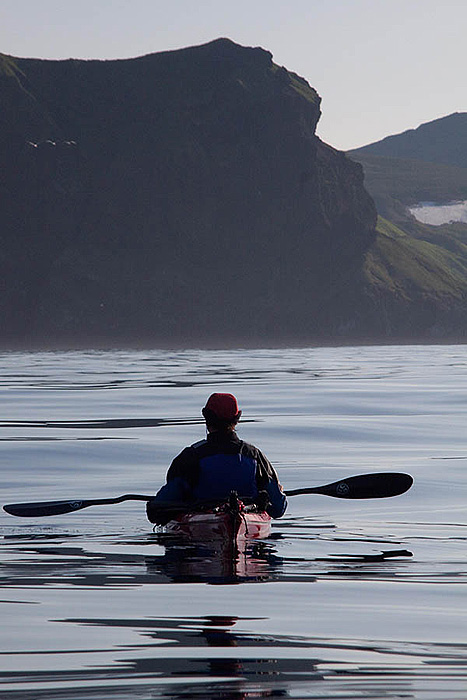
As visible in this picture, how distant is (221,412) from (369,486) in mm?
3186

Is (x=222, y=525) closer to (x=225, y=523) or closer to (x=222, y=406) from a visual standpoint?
(x=225, y=523)

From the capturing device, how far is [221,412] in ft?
41.5

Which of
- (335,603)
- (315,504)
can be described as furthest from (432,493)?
(335,603)

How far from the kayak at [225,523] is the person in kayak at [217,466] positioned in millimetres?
214

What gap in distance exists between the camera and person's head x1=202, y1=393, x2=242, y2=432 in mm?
12602

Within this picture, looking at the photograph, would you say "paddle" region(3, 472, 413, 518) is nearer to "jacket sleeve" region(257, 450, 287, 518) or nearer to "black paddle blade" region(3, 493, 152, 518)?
"black paddle blade" region(3, 493, 152, 518)

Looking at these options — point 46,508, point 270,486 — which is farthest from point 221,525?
point 46,508

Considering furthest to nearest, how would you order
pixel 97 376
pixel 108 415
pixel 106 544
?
pixel 97 376 → pixel 108 415 → pixel 106 544

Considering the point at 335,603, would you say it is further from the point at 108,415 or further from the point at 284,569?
the point at 108,415

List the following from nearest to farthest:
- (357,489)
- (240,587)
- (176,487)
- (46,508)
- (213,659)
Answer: (213,659) → (240,587) → (176,487) → (46,508) → (357,489)

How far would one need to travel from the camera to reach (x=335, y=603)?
32.2 ft

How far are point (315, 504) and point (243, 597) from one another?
8069 mm

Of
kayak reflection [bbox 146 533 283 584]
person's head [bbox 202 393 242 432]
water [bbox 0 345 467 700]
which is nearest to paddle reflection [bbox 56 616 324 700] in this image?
water [bbox 0 345 467 700]

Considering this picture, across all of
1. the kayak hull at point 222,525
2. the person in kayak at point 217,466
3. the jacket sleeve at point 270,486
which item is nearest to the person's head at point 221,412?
the person in kayak at point 217,466
